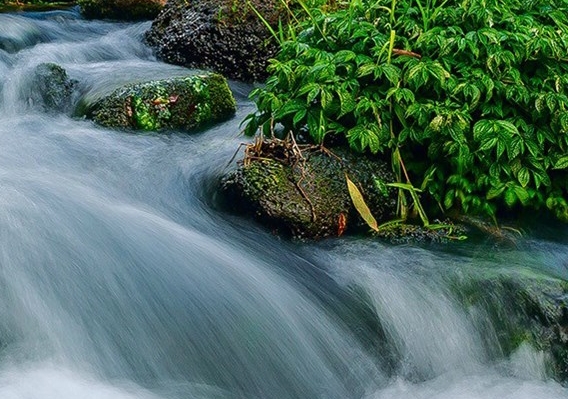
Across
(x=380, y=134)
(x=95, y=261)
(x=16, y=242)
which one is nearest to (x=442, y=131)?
(x=380, y=134)

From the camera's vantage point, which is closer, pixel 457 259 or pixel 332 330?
pixel 332 330

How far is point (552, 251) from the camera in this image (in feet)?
12.9

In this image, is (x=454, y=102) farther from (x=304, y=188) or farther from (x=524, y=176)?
(x=304, y=188)

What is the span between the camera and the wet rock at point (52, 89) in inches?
212

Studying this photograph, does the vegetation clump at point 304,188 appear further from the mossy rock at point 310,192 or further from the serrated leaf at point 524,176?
the serrated leaf at point 524,176

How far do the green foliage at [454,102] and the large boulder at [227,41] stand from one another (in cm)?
216

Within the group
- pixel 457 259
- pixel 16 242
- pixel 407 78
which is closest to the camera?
pixel 16 242

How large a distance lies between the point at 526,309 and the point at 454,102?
1.16m

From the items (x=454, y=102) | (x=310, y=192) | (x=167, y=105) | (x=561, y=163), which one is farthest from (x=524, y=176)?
(x=167, y=105)

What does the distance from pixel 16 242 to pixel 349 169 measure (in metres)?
1.67

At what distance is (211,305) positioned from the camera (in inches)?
126

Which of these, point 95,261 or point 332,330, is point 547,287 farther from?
point 95,261

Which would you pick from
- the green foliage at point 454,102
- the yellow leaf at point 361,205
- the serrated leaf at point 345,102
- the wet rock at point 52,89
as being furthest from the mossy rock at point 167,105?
the yellow leaf at point 361,205

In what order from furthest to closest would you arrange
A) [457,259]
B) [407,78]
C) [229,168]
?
[229,168] → [407,78] → [457,259]
